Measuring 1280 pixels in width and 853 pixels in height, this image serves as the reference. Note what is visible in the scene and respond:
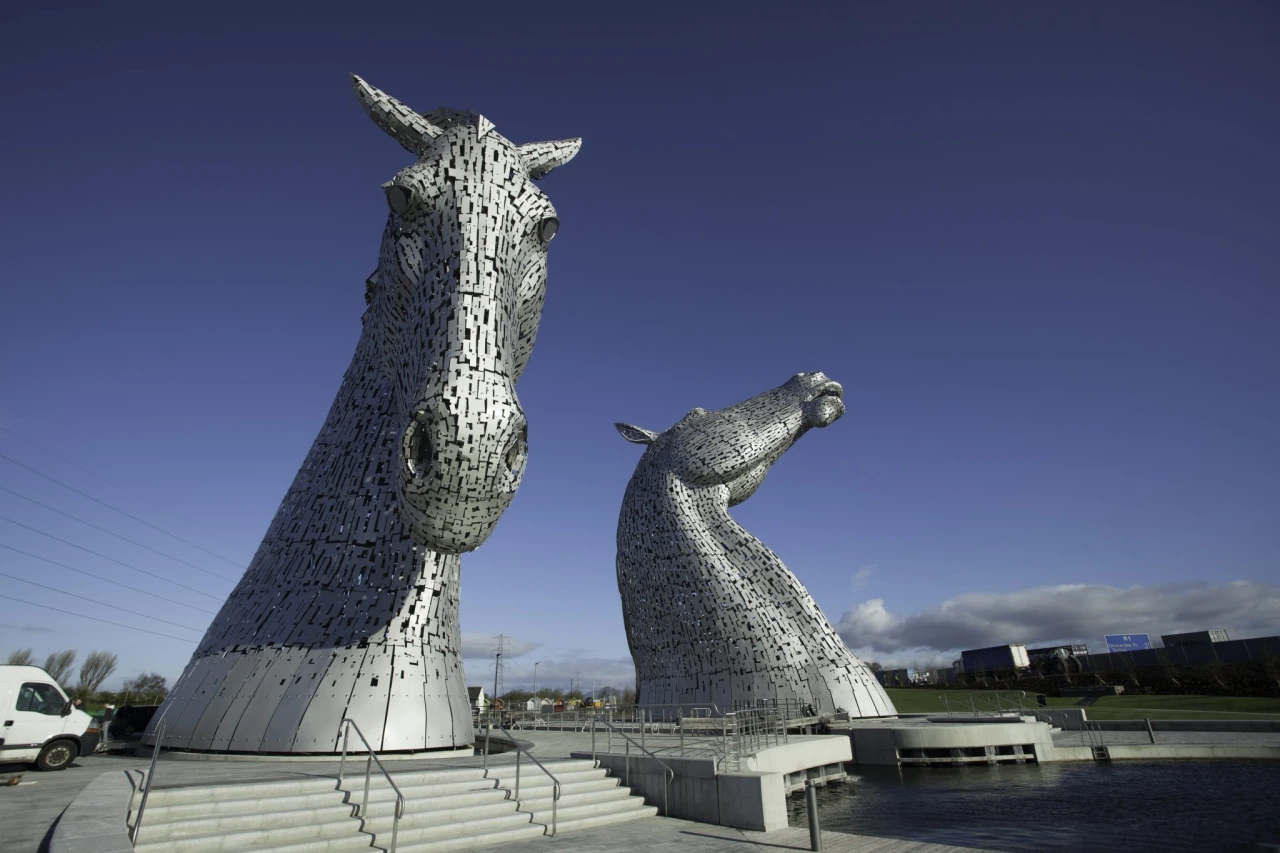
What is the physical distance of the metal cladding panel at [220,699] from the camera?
7.51m

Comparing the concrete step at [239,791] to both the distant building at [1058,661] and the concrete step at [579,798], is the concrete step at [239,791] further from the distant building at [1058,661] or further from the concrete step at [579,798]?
the distant building at [1058,661]

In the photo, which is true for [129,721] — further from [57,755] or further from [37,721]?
[37,721]

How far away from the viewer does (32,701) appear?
8.48 m

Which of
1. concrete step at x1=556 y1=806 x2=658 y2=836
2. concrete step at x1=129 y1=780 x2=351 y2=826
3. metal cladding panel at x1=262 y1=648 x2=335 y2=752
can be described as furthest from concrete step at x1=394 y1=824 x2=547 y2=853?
metal cladding panel at x1=262 y1=648 x2=335 y2=752

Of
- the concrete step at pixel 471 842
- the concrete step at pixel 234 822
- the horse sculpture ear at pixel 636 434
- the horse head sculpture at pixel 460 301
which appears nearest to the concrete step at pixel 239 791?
the concrete step at pixel 234 822

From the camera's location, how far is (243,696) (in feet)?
24.7

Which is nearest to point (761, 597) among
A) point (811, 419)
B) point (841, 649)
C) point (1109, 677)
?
point (841, 649)

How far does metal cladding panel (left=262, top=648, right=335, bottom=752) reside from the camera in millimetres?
7254

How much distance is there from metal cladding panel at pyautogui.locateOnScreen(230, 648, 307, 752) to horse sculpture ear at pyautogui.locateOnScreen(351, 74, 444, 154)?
5.89 meters

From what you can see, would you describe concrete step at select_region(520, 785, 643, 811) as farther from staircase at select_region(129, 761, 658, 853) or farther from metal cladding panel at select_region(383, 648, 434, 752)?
metal cladding panel at select_region(383, 648, 434, 752)

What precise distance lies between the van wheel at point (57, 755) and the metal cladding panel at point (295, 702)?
351cm

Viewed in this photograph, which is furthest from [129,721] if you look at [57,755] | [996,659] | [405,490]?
[996,659]

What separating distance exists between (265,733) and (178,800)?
2.00m

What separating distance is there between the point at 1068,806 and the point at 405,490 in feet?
34.9
